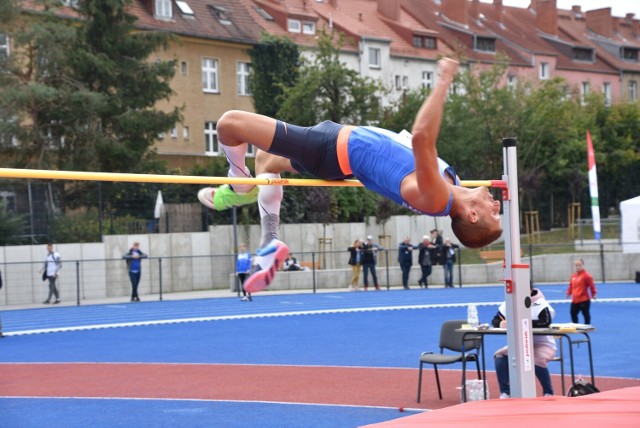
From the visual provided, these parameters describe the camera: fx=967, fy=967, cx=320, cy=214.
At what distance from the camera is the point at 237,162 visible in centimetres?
564

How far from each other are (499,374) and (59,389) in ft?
16.9

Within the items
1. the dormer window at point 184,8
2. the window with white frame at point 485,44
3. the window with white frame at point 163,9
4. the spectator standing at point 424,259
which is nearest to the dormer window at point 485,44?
the window with white frame at point 485,44

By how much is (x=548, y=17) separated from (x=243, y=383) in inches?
1745

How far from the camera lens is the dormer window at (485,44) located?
1843 inches

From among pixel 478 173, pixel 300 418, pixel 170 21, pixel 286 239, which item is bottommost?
pixel 300 418

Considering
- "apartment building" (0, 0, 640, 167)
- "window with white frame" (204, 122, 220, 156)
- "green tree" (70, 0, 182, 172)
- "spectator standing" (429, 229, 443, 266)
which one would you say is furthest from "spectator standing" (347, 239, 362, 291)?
"window with white frame" (204, 122, 220, 156)

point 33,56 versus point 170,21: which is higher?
point 170,21

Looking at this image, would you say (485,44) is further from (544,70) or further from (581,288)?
(581,288)

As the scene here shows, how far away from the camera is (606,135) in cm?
4322

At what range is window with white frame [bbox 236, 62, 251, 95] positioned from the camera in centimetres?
3691

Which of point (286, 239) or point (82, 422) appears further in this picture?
point (286, 239)

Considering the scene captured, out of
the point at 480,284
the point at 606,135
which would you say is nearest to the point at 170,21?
the point at 480,284

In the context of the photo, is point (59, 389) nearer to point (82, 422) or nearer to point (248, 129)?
point (82, 422)

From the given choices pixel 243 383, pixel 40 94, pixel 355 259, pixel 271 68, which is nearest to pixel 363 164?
pixel 243 383
